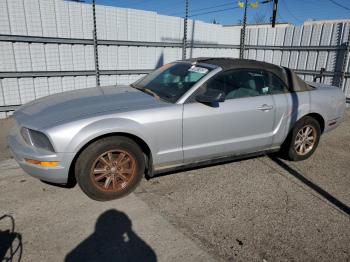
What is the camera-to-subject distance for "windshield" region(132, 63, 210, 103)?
3711 millimetres

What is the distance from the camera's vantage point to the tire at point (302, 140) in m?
4.43

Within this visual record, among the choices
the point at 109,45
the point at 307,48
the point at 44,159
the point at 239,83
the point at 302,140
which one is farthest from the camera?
Result: the point at 307,48

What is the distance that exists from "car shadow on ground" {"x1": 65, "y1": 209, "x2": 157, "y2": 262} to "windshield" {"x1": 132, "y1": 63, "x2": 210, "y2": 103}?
1.56 metres

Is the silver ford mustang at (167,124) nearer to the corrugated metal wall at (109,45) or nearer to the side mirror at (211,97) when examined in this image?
the side mirror at (211,97)

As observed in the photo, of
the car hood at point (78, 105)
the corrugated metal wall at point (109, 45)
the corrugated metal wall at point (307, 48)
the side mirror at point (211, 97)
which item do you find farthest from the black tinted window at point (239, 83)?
the corrugated metal wall at point (307, 48)

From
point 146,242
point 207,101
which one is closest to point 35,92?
point 207,101

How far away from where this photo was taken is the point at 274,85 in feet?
13.9

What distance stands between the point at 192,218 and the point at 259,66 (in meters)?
2.37

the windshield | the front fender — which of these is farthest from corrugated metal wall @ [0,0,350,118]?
the front fender

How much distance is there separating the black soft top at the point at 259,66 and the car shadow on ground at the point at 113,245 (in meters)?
2.32

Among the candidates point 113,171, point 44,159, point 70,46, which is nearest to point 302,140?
point 113,171

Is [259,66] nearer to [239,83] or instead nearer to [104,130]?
[239,83]

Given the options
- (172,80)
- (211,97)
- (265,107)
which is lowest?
(265,107)

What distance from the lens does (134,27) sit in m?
7.93
